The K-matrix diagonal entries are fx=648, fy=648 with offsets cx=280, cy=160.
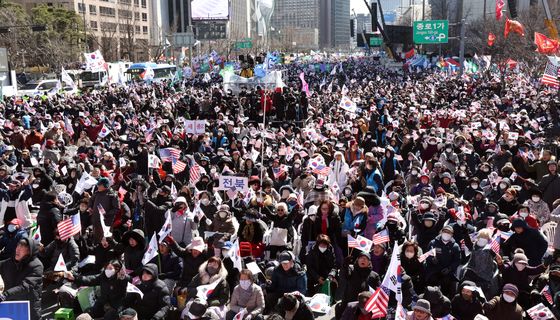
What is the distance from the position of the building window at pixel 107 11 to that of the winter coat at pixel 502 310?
298 ft

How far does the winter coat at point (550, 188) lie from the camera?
35.2 feet

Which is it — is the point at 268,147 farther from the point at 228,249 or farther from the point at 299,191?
the point at 228,249

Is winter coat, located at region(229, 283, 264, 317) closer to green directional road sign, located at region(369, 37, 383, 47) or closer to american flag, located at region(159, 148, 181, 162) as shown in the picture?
american flag, located at region(159, 148, 181, 162)

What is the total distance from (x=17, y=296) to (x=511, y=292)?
5.14 m

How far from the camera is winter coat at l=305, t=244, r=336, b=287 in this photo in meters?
8.01

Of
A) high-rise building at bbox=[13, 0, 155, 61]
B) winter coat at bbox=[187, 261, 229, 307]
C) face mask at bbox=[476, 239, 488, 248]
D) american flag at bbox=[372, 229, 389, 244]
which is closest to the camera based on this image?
winter coat at bbox=[187, 261, 229, 307]

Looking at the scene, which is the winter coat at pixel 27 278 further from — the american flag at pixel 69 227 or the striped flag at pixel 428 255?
the striped flag at pixel 428 255

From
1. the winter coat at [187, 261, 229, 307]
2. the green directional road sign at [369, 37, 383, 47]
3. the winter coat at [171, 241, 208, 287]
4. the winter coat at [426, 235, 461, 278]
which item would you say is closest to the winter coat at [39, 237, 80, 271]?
the winter coat at [171, 241, 208, 287]

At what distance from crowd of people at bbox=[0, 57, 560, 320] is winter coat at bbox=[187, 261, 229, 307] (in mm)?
16

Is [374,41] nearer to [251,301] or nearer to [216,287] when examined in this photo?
[216,287]

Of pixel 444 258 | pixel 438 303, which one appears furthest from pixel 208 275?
pixel 444 258

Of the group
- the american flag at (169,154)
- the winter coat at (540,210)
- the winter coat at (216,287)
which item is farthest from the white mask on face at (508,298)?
the american flag at (169,154)

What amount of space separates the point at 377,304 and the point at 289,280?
1.31 m

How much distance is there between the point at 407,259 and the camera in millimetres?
7617
